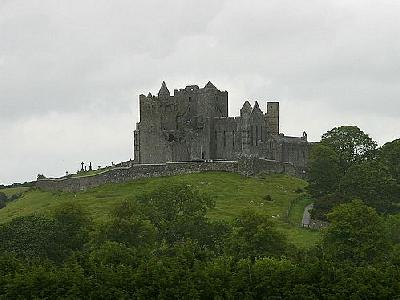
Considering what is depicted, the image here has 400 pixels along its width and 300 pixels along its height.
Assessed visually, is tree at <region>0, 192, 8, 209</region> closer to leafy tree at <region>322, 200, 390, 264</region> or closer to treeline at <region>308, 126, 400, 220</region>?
treeline at <region>308, 126, 400, 220</region>

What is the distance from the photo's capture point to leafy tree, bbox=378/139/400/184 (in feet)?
369

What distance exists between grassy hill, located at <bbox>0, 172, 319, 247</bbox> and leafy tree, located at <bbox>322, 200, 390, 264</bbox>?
38.0 ft

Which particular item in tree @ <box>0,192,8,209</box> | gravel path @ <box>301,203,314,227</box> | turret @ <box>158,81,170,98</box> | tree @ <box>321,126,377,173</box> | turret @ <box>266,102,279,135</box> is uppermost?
turret @ <box>158,81,170,98</box>

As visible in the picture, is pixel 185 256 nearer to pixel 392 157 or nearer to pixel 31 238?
pixel 31 238

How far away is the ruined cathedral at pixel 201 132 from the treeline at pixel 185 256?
1524 inches

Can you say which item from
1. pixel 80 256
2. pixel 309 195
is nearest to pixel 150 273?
pixel 80 256

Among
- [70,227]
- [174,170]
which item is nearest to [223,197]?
[174,170]

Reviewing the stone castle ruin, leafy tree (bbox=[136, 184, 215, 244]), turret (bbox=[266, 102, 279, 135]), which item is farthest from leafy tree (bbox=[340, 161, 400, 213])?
turret (bbox=[266, 102, 279, 135])

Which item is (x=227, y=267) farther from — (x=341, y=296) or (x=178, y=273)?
(x=341, y=296)

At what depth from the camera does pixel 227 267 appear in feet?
228

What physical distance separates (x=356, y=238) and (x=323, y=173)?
30.6 metres

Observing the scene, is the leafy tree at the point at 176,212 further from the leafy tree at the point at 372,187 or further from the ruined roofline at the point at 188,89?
the ruined roofline at the point at 188,89

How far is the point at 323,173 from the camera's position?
4432 inches

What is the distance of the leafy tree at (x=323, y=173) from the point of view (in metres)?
112
